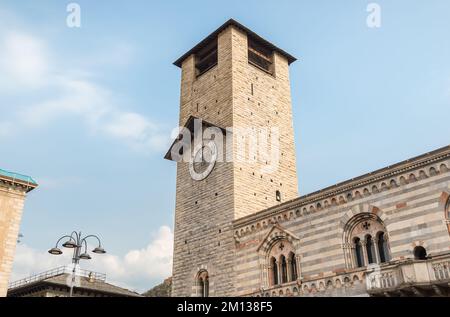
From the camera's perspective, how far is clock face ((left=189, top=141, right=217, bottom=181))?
2709cm

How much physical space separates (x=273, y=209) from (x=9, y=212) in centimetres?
1562

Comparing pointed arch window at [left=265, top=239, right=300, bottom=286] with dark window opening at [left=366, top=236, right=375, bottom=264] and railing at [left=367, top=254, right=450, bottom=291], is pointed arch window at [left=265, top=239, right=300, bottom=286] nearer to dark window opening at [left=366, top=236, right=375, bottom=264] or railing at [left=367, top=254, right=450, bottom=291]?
dark window opening at [left=366, top=236, right=375, bottom=264]

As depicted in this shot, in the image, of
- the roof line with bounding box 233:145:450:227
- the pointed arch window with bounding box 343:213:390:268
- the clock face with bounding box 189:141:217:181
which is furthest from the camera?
the clock face with bounding box 189:141:217:181

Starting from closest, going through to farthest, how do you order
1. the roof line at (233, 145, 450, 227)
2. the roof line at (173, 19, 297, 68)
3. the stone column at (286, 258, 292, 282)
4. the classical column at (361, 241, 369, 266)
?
the roof line at (233, 145, 450, 227), the classical column at (361, 241, 369, 266), the stone column at (286, 258, 292, 282), the roof line at (173, 19, 297, 68)

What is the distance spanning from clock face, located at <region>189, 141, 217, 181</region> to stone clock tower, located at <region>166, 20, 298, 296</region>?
0.23 feet

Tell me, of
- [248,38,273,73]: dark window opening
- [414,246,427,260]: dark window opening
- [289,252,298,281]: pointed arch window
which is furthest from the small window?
[414,246,427,260]: dark window opening

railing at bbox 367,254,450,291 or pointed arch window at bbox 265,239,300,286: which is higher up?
pointed arch window at bbox 265,239,300,286

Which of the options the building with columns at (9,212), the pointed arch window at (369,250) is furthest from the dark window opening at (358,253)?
the building with columns at (9,212)
